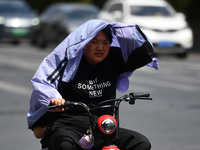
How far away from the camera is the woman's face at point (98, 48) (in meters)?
3.79

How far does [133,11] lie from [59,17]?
3127 mm

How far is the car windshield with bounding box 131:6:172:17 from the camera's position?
17.6m

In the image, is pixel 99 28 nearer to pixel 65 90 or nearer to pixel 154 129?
pixel 65 90

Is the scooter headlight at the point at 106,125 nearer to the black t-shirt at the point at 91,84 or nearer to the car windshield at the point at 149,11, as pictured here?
the black t-shirt at the point at 91,84

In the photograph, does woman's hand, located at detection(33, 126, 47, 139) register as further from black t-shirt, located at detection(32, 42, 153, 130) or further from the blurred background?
the blurred background

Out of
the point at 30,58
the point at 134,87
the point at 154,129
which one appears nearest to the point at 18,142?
the point at 154,129

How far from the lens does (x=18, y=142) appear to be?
6387mm

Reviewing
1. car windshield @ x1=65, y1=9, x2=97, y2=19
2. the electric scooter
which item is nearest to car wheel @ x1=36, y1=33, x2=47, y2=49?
car windshield @ x1=65, y1=9, x2=97, y2=19

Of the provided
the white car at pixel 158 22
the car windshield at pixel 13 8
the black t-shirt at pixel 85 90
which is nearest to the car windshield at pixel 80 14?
the white car at pixel 158 22

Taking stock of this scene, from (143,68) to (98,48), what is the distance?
35.8 feet

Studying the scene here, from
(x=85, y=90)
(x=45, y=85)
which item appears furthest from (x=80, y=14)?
(x=45, y=85)

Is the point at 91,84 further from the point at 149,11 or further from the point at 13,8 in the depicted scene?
the point at 13,8

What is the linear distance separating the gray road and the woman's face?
2512mm

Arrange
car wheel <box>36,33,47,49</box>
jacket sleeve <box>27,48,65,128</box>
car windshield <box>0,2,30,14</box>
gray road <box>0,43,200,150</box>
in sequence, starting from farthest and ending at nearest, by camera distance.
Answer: car windshield <box>0,2,30,14</box> < car wheel <box>36,33,47,49</box> < gray road <box>0,43,200,150</box> < jacket sleeve <box>27,48,65,128</box>
